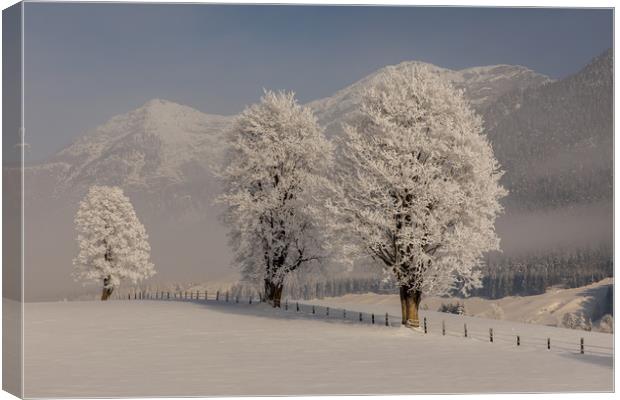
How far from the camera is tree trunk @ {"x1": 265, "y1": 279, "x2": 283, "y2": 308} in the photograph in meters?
59.1

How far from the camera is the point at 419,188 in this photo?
44156 millimetres

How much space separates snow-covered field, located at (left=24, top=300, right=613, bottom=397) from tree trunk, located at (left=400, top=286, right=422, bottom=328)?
0.86 metres

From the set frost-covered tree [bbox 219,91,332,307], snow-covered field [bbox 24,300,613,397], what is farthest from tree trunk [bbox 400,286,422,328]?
frost-covered tree [bbox 219,91,332,307]

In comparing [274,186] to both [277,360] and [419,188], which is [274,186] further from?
[277,360]

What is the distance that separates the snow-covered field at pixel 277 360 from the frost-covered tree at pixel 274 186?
529 cm

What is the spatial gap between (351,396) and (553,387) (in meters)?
5.71

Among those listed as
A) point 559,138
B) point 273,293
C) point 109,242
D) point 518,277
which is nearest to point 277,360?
point 559,138

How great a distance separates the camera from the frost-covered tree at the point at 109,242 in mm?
79312

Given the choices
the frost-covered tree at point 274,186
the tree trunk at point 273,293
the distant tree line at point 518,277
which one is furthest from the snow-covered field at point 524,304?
the frost-covered tree at point 274,186

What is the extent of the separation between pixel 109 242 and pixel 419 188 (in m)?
41.1

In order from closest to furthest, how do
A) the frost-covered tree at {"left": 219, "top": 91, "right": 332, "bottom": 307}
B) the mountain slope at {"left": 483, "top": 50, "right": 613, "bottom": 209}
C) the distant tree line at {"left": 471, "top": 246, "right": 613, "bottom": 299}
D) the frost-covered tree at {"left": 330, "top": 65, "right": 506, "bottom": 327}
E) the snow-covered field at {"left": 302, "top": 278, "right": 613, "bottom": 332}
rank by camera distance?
the mountain slope at {"left": 483, "top": 50, "right": 613, "bottom": 209} → the distant tree line at {"left": 471, "top": 246, "right": 613, "bottom": 299} → the frost-covered tree at {"left": 330, "top": 65, "right": 506, "bottom": 327} → the frost-covered tree at {"left": 219, "top": 91, "right": 332, "bottom": 307} → the snow-covered field at {"left": 302, "top": 278, "right": 613, "bottom": 332}

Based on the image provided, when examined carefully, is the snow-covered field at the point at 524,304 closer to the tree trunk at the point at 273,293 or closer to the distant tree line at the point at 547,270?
the distant tree line at the point at 547,270

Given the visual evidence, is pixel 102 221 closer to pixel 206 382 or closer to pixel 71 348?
pixel 71 348

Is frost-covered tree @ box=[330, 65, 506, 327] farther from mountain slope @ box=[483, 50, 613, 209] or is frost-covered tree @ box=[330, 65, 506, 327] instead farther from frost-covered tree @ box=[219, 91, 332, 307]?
frost-covered tree @ box=[219, 91, 332, 307]
